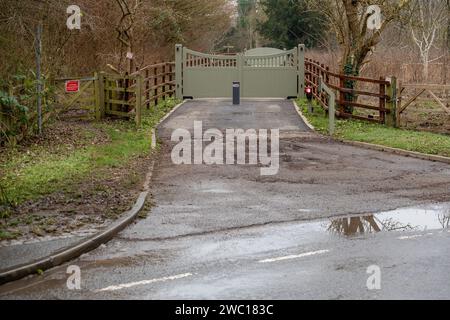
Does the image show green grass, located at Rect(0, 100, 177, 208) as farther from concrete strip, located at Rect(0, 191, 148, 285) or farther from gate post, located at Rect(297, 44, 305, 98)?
gate post, located at Rect(297, 44, 305, 98)

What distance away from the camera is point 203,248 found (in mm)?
8102

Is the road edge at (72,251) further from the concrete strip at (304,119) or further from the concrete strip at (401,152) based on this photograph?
the concrete strip at (304,119)

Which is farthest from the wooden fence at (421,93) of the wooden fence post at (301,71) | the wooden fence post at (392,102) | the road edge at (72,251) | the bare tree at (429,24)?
the bare tree at (429,24)

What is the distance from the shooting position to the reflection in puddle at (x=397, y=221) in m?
9.04

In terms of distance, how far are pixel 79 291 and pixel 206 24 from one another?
4012cm

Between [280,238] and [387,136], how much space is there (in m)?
10.2

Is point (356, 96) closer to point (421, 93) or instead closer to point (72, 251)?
point (421, 93)

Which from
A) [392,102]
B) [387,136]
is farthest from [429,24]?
[387,136]

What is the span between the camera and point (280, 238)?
337 inches

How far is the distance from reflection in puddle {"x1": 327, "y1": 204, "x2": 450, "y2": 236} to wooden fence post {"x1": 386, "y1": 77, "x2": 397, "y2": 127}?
1046 centimetres

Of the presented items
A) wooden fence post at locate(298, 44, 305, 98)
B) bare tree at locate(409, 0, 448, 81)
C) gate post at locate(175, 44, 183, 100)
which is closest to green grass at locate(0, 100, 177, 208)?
gate post at locate(175, 44, 183, 100)

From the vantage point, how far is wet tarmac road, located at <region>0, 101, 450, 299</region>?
6.55 metres
